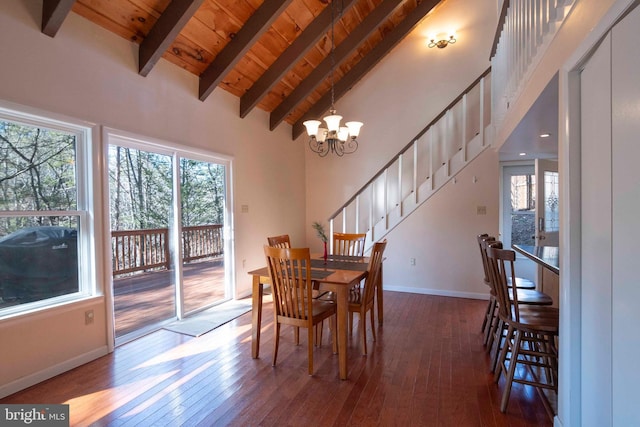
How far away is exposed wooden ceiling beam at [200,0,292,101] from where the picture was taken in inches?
127

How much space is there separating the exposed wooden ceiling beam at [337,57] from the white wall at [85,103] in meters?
0.90

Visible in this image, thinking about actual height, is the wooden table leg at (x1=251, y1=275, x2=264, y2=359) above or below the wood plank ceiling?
below

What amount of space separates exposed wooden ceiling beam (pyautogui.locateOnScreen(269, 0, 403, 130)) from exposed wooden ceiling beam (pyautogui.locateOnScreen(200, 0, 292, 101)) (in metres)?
1.42

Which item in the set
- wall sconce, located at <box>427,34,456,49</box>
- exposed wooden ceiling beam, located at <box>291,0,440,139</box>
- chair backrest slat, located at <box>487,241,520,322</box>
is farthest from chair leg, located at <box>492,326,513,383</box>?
wall sconce, located at <box>427,34,456,49</box>

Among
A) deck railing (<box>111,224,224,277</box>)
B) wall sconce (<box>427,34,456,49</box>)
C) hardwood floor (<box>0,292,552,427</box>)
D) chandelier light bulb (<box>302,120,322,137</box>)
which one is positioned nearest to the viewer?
hardwood floor (<box>0,292,552,427</box>)

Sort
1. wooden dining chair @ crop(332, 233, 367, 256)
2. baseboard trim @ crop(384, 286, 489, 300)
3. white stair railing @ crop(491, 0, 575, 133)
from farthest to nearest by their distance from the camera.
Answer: baseboard trim @ crop(384, 286, 489, 300) < wooden dining chair @ crop(332, 233, 367, 256) < white stair railing @ crop(491, 0, 575, 133)

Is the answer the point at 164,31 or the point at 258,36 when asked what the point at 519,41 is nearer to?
the point at 258,36

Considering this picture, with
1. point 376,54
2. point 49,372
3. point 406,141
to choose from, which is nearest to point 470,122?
point 406,141

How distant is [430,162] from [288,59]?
2.56m

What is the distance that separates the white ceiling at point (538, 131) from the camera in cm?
205

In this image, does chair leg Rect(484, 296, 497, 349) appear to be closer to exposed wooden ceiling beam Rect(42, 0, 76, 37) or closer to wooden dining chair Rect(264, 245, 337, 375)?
wooden dining chair Rect(264, 245, 337, 375)

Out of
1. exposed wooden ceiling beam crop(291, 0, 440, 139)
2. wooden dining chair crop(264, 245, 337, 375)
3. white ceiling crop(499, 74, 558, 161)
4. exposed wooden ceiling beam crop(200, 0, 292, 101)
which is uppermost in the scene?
exposed wooden ceiling beam crop(291, 0, 440, 139)

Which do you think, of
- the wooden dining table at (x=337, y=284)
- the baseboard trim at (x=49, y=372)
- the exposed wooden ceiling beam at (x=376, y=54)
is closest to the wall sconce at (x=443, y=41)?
the exposed wooden ceiling beam at (x=376, y=54)

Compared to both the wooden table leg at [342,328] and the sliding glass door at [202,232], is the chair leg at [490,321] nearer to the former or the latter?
the wooden table leg at [342,328]
